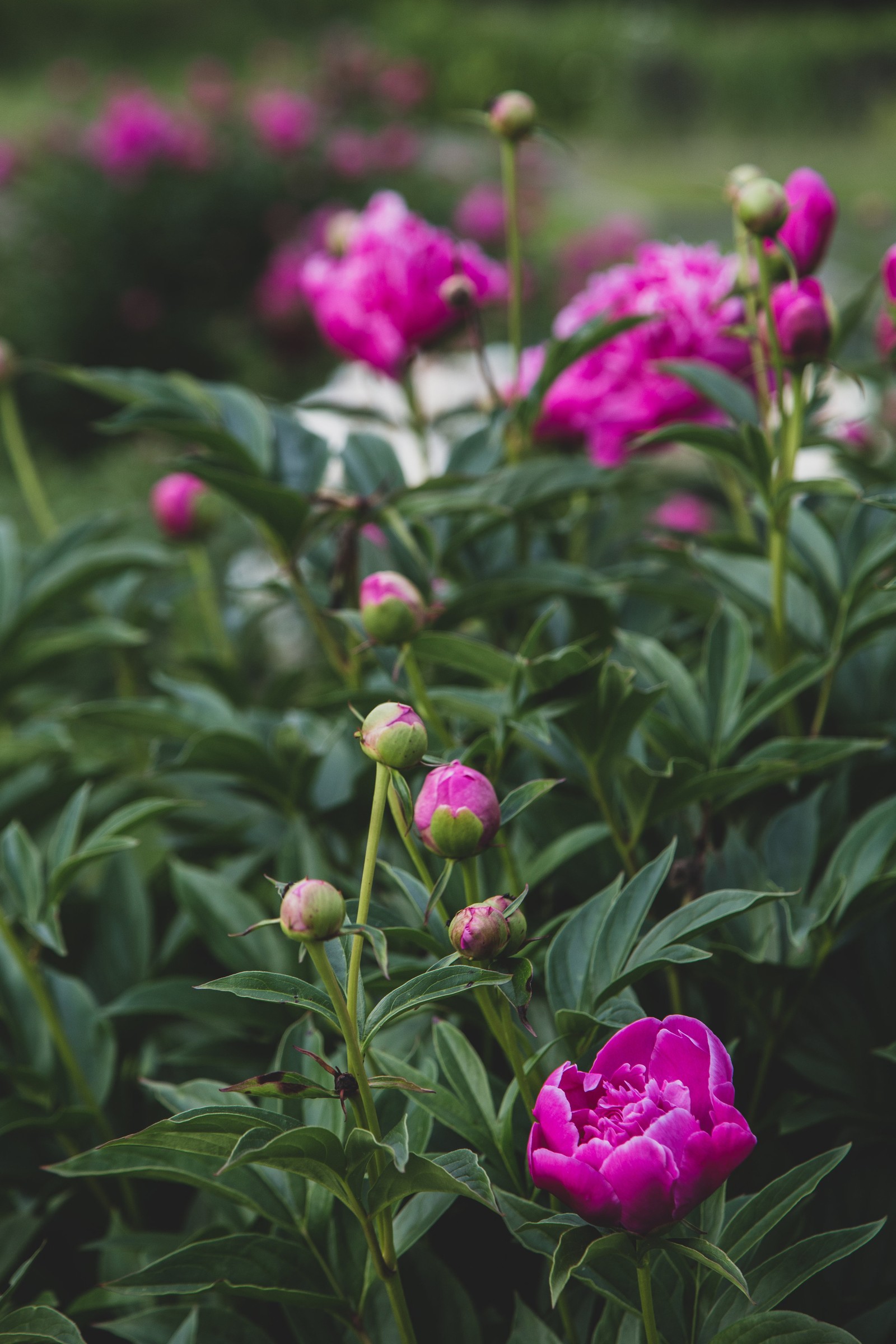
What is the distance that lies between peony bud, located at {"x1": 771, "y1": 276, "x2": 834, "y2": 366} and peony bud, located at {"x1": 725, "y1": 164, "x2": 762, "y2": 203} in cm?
6

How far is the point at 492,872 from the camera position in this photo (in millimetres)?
580

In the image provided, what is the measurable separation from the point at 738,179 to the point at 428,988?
1.56ft

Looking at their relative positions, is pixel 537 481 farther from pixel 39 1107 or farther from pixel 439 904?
pixel 39 1107

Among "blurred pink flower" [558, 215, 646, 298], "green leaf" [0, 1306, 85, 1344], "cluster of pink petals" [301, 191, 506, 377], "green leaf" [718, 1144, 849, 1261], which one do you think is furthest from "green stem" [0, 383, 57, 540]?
"blurred pink flower" [558, 215, 646, 298]

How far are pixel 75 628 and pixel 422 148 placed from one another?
4629mm

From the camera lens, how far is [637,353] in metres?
0.79

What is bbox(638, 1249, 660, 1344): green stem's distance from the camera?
38cm

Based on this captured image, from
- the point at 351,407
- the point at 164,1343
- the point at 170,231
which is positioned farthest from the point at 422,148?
the point at 164,1343

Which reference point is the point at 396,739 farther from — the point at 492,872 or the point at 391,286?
the point at 391,286

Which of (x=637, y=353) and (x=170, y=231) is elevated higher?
(x=637, y=353)

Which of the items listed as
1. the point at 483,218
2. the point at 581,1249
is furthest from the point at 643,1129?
the point at 483,218

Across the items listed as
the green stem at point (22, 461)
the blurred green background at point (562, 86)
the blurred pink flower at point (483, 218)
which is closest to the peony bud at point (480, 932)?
the green stem at point (22, 461)

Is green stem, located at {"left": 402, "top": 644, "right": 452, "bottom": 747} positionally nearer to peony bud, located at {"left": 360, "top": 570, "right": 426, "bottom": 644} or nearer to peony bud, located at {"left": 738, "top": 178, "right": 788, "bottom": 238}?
peony bud, located at {"left": 360, "top": 570, "right": 426, "bottom": 644}

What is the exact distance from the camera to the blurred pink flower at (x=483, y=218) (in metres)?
3.47
